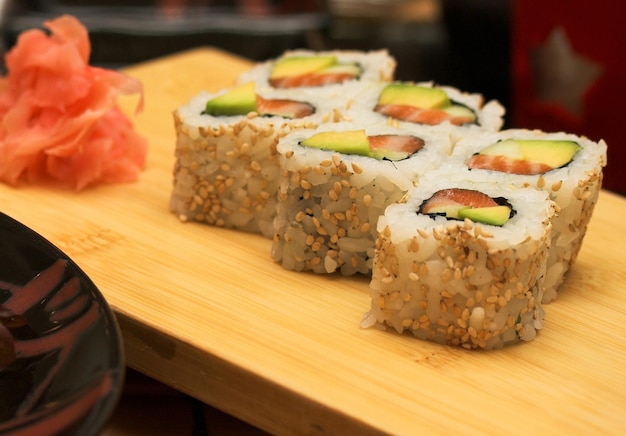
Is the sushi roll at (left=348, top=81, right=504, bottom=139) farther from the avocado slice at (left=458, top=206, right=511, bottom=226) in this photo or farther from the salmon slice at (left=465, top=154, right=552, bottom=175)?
the avocado slice at (left=458, top=206, right=511, bottom=226)

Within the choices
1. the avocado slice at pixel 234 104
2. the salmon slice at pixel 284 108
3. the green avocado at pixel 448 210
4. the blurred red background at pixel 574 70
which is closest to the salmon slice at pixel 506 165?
the green avocado at pixel 448 210


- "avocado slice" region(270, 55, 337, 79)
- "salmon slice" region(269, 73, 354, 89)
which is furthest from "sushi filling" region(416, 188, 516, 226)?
"avocado slice" region(270, 55, 337, 79)

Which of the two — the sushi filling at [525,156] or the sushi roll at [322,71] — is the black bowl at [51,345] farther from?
the sushi roll at [322,71]

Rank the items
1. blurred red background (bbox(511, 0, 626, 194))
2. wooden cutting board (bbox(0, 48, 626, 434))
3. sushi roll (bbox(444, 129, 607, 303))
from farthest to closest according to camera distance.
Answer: blurred red background (bbox(511, 0, 626, 194)), sushi roll (bbox(444, 129, 607, 303)), wooden cutting board (bbox(0, 48, 626, 434))

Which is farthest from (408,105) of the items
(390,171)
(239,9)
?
(239,9)

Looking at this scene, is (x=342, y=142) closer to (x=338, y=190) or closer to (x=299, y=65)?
(x=338, y=190)
